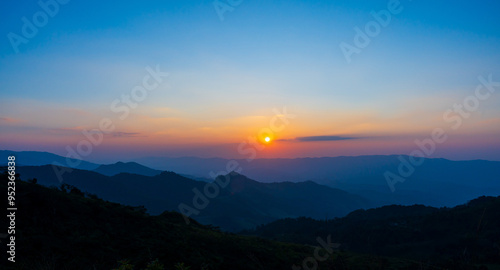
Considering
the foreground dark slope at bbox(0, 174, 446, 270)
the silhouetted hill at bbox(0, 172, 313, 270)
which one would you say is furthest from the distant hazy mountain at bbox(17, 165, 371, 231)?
the silhouetted hill at bbox(0, 172, 313, 270)

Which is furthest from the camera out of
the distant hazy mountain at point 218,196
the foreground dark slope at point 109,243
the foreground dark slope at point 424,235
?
the distant hazy mountain at point 218,196

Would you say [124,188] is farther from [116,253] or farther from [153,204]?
[116,253]

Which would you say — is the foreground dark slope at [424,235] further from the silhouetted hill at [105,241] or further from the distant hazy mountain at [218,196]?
the distant hazy mountain at [218,196]

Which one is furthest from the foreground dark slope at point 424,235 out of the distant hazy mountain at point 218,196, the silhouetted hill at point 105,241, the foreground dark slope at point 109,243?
the distant hazy mountain at point 218,196

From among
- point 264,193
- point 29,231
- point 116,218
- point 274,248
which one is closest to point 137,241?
point 116,218

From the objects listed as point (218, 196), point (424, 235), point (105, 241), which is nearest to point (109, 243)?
point (105, 241)

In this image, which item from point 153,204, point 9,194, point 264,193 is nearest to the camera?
point 9,194
